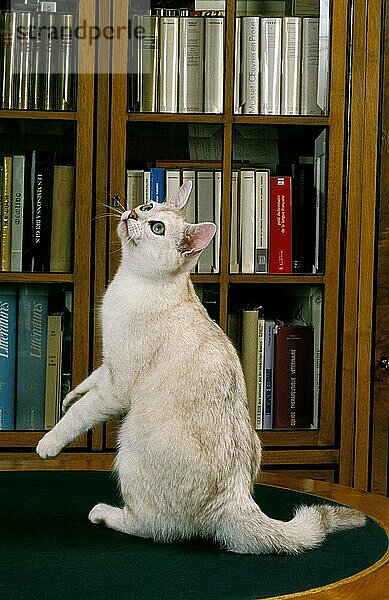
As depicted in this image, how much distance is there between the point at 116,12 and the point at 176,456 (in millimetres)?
1430

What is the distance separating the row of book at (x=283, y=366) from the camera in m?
2.47

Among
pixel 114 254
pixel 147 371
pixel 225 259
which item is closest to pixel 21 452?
pixel 114 254

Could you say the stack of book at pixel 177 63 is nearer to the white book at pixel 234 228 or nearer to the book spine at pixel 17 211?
the white book at pixel 234 228

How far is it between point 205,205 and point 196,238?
1.02m

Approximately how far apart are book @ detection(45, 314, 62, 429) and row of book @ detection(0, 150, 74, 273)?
0.14 meters

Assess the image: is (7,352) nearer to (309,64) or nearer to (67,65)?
(67,65)

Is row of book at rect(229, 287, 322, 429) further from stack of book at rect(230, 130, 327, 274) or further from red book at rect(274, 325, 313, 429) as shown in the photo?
stack of book at rect(230, 130, 327, 274)

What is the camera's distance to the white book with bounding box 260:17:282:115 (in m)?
2.45

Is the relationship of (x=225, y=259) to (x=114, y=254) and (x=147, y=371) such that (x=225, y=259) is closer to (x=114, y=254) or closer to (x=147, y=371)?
(x=114, y=254)

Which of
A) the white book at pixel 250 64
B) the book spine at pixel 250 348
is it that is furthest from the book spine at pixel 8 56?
the book spine at pixel 250 348

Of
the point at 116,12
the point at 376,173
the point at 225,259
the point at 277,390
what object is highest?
the point at 116,12

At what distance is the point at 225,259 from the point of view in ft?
8.00

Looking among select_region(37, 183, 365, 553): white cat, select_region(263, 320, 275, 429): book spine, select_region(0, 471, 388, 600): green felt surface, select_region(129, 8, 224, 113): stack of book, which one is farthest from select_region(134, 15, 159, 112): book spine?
select_region(0, 471, 388, 600): green felt surface

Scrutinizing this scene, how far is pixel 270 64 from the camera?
2455mm
